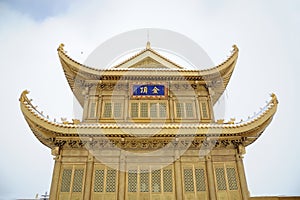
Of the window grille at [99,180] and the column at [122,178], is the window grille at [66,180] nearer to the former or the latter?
the window grille at [99,180]

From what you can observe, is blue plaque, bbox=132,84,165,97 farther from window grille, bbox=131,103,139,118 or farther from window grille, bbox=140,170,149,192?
window grille, bbox=140,170,149,192

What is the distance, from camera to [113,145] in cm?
1102

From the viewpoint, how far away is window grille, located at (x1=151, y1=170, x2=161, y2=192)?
10.5m

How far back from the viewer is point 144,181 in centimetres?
1059

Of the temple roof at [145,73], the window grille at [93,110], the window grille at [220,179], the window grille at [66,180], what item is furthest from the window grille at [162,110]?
the window grille at [66,180]

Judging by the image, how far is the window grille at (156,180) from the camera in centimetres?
1048

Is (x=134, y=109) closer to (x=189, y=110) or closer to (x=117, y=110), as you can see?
(x=117, y=110)

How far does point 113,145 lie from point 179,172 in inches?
123

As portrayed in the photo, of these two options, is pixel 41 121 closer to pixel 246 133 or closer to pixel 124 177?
pixel 124 177

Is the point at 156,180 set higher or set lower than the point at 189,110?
lower

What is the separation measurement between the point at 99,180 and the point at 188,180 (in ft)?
12.5

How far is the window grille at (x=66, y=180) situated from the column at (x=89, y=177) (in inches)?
28.0

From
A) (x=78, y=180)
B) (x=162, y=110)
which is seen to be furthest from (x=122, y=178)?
(x=162, y=110)

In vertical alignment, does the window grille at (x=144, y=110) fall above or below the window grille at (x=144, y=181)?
above
